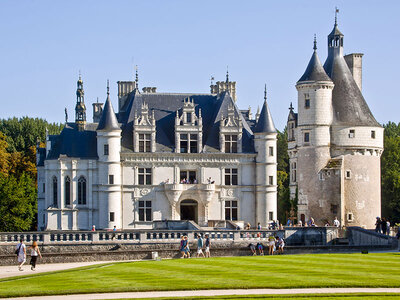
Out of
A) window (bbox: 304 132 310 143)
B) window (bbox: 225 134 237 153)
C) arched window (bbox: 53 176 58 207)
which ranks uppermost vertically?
window (bbox: 304 132 310 143)

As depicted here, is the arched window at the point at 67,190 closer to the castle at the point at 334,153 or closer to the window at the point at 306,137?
the castle at the point at 334,153

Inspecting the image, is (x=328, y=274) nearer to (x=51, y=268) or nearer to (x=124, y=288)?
(x=124, y=288)

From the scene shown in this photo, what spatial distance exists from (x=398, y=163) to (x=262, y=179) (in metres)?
24.5

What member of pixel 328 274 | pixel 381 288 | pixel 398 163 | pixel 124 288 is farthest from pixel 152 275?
pixel 398 163

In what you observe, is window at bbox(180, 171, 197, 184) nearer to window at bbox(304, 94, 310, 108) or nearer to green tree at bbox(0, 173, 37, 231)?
window at bbox(304, 94, 310, 108)

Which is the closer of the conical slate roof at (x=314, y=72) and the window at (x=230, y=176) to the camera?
the window at (x=230, y=176)

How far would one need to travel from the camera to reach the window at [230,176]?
5800 cm

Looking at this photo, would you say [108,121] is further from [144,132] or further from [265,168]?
[265,168]

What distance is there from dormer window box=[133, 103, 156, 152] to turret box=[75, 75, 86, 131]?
13.5ft

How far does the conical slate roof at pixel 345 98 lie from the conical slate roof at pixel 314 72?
1.85 m

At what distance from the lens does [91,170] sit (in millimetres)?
56219

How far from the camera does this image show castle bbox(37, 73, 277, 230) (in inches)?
2202

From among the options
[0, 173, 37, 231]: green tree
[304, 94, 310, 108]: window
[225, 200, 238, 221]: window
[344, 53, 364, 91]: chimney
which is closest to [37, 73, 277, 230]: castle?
[225, 200, 238, 221]: window

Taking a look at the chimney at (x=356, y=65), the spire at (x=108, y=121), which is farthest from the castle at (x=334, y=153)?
the spire at (x=108, y=121)
